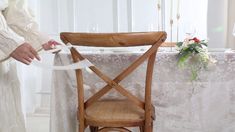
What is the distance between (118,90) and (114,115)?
123 millimetres

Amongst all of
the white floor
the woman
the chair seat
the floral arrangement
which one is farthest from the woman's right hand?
the white floor

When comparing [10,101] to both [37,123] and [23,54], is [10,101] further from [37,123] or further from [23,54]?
[37,123]

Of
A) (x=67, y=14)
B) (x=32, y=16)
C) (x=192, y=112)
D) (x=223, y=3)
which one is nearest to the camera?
(x=32, y=16)

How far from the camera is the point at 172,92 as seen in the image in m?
1.61

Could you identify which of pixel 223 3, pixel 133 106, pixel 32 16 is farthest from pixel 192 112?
pixel 223 3

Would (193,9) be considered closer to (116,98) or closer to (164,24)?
(164,24)

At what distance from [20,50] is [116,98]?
2.46ft

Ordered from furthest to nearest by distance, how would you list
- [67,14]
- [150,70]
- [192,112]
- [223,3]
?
[67,14]
[223,3]
[192,112]
[150,70]

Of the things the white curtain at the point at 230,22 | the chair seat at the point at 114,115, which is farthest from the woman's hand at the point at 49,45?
the white curtain at the point at 230,22

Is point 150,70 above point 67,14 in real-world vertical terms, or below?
below

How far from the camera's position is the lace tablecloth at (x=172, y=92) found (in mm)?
1569

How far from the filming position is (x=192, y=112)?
1.65m

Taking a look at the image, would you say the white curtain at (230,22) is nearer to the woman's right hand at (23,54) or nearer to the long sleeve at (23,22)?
the long sleeve at (23,22)

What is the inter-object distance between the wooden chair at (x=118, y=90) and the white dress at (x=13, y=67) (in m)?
0.22
